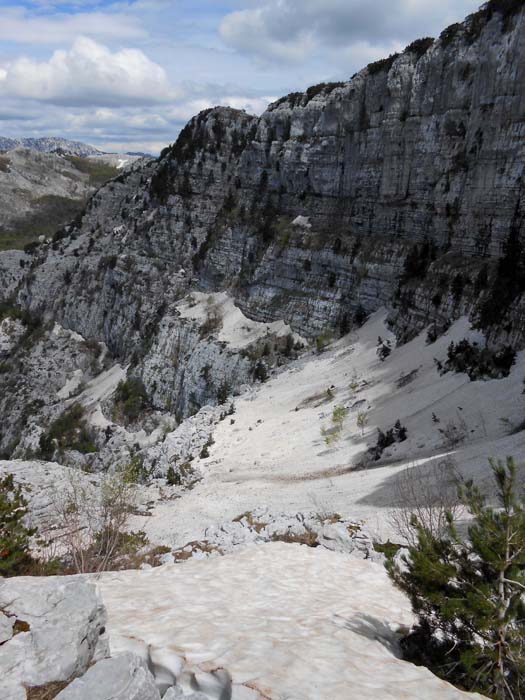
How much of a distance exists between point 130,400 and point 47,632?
4982cm

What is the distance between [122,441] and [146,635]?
45.9m

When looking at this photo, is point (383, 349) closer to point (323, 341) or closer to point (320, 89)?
point (323, 341)

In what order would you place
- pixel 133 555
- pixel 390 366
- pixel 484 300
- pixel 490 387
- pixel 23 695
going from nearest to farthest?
1. pixel 23 695
2. pixel 133 555
3. pixel 490 387
4. pixel 484 300
5. pixel 390 366

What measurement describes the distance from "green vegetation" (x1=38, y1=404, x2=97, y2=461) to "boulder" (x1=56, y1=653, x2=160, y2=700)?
49819 mm

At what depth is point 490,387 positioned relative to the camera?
72.0ft

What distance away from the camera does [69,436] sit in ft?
178

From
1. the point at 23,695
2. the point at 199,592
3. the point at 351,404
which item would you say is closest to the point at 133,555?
the point at 199,592

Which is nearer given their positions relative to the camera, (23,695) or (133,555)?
(23,695)

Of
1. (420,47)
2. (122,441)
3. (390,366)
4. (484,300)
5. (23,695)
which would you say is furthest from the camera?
(122,441)

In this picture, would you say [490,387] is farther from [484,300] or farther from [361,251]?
[361,251]

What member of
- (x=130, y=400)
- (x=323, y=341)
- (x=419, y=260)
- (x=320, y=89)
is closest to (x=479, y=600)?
(x=419, y=260)

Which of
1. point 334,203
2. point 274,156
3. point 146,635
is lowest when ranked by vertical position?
point 146,635

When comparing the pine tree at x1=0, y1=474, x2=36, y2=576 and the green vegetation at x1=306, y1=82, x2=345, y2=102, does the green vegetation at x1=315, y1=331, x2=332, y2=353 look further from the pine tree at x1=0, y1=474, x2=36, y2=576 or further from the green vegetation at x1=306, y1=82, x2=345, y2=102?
the pine tree at x1=0, y1=474, x2=36, y2=576

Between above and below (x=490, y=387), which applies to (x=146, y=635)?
below
